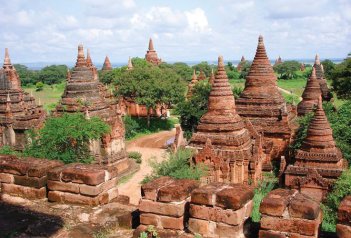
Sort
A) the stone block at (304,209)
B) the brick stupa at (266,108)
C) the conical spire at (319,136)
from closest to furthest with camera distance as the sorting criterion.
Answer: the stone block at (304,209), the conical spire at (319,136), the brick stupa at (266,108)

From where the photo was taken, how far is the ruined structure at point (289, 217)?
456cm

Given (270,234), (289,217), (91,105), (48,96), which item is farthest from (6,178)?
(48,96)

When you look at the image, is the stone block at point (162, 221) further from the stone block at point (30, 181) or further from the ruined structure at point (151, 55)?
the ruined structure at point (151, 55)

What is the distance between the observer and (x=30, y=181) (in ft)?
22.4

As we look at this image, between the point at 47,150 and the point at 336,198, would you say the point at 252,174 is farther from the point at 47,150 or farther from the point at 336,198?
the point at 47,150

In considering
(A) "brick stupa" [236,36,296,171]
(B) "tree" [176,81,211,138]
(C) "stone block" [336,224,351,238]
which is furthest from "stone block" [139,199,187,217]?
(B) "tree" [176,81,211,138]

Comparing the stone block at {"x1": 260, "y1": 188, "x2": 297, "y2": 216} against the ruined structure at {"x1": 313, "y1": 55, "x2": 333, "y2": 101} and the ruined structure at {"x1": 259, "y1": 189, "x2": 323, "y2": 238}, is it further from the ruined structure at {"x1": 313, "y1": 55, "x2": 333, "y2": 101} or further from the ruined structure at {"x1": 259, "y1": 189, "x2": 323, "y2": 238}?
the ruined structure at {"x1": 313, "y1": 55, "x2": 333, "y2": 101}

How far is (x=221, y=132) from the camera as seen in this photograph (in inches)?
743

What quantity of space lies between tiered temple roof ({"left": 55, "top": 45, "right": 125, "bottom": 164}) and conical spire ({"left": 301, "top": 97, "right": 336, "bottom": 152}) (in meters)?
11.7

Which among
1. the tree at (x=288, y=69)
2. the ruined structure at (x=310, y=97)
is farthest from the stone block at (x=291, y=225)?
the tree at (x=288, y=69)

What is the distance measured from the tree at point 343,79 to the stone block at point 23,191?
133ft

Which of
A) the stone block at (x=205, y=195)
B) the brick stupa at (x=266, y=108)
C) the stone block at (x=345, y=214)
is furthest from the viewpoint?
the brick stupa at (x=266, y=108)

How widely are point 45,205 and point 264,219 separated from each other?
149 inches

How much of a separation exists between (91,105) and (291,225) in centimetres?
2031
